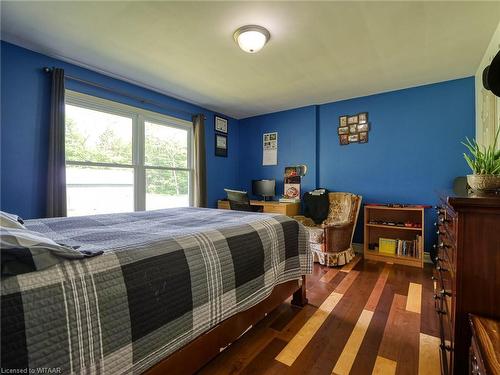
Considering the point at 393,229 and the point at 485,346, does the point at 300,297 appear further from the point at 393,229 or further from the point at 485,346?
the point at 393,229

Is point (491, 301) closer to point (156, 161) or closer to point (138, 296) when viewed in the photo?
point (138, 296)

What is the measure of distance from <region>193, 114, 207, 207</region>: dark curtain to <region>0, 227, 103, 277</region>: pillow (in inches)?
122

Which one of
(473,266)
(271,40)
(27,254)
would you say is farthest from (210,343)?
(271,40)

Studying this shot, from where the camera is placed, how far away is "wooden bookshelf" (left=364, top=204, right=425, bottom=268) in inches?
119

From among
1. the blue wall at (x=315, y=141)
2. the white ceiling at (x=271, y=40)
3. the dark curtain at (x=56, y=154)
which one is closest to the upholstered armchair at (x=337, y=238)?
the blue wall at (x=315, y=141)

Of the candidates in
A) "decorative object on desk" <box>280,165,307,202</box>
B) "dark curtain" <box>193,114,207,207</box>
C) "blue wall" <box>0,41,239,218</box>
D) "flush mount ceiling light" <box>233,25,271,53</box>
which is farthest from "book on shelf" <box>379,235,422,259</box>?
"blue wall" <box>0,41,239,218</box>

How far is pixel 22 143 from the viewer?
2322mm

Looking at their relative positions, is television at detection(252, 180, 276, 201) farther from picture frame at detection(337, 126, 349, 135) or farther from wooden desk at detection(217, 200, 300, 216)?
picture frame at detection(337, 126, 349, 135)

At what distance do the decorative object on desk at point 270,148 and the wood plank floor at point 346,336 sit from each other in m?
2.57

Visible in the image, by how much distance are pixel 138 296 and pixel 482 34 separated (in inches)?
125

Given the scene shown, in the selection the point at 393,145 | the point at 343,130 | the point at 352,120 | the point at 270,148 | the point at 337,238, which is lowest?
the point at 337,238

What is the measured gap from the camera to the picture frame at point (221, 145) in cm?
447

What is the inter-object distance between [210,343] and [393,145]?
11.3 ft

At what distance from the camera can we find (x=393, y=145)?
339 cm
